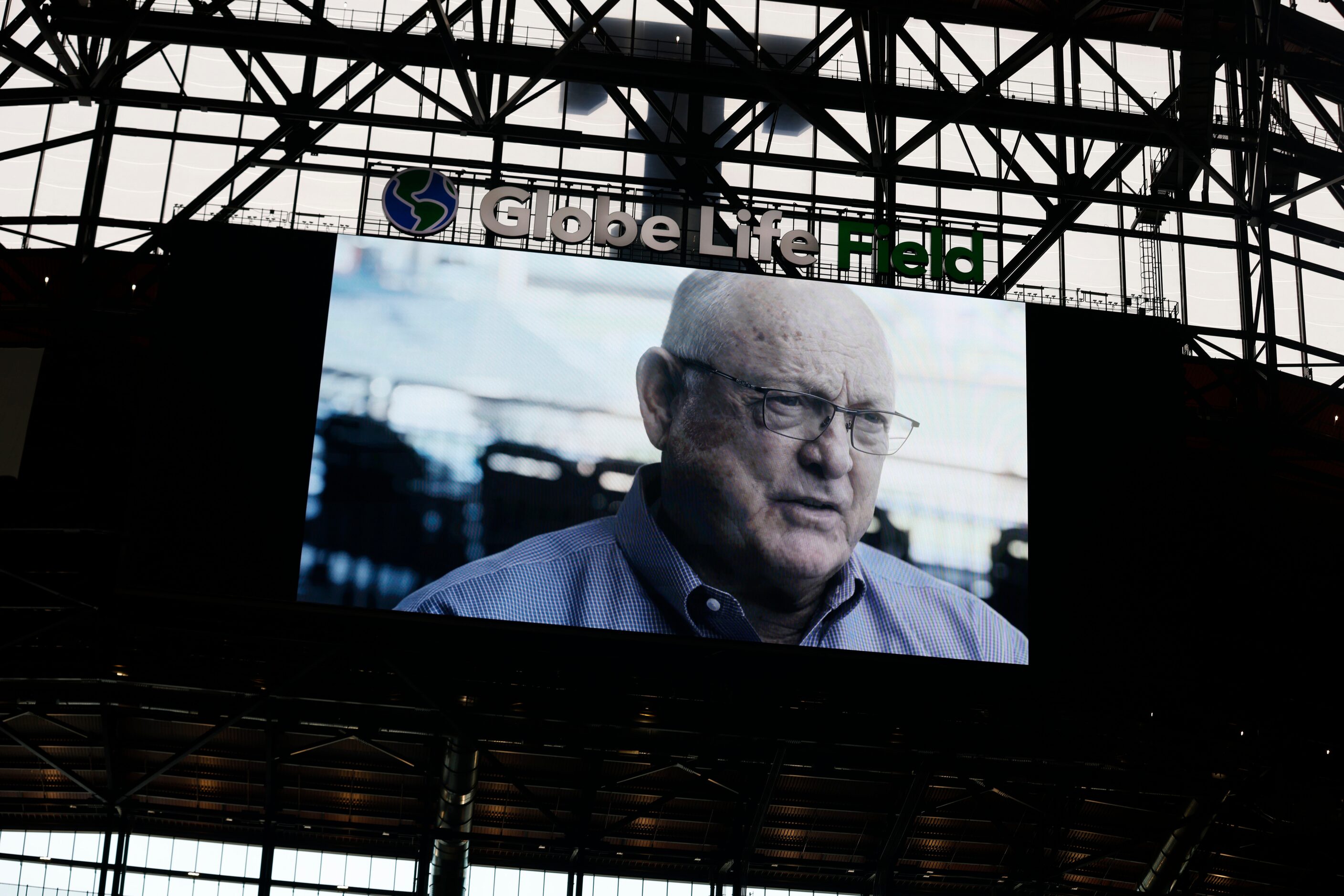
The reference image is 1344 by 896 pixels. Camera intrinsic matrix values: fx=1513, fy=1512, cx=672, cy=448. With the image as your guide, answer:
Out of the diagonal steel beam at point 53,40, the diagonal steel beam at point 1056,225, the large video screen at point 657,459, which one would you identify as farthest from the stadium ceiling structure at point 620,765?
the diagonal steel beam at point 53,40

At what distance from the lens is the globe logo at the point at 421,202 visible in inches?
1064

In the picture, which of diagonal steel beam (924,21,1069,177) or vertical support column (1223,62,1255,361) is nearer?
diagonal steel beam (924,21,1069,177)

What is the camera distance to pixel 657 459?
23.8 metres

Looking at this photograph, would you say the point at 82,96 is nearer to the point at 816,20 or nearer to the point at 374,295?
the point at 374,295

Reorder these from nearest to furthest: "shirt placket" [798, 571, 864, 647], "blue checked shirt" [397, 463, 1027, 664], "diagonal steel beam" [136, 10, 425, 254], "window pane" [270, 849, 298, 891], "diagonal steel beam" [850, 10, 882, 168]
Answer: "blue checked shirt" [397, 463, 1027, 664] → "shirt placket" [798, 571, 864, 647] → "diagonal steel beam" [850, 10, 882, 168] → "diagonal steel beam" [136, 10, 425, 254] → "window pane" [270, 849, 298, 891]

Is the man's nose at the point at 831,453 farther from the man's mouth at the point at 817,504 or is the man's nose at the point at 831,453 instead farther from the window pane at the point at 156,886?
the window pane at the point at 156,886

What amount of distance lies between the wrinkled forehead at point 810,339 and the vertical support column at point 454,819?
9750 mm

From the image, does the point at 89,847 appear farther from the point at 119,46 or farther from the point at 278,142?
the point at 119,46

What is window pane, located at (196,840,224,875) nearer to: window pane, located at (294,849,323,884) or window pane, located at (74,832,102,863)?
window pane, located at (294,849,323,884)

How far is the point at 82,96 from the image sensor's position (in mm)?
29125

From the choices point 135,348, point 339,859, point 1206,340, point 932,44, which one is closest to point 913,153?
point 932,44

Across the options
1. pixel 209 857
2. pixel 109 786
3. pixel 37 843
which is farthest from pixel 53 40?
pixel 209 857

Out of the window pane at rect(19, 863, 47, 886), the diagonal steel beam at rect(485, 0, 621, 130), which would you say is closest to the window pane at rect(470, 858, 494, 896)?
the window pane at rect(19, 863, 47, 886)

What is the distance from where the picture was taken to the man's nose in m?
23.6
